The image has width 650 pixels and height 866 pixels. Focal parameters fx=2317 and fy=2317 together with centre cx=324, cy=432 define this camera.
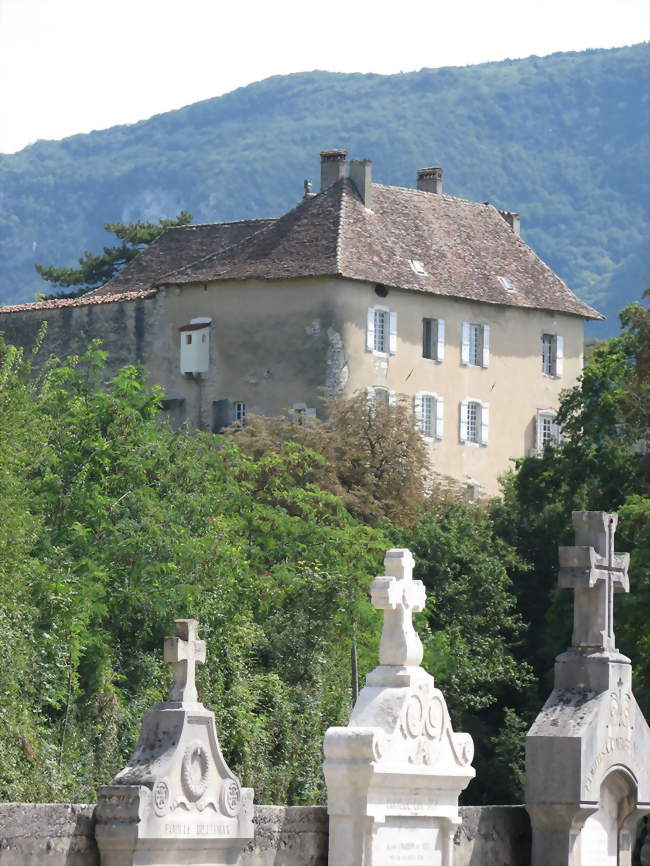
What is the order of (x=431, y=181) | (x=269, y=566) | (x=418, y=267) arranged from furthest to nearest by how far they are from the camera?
1. (x=431, y=181)
2. (x=418, y=267)
3. (x=269, y=566)

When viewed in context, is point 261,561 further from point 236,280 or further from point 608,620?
point 608,620

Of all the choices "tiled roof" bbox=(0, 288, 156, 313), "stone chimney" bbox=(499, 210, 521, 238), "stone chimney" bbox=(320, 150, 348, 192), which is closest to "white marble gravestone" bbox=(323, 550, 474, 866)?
"tiled roof" bbox=(0, 288, 156, 313)

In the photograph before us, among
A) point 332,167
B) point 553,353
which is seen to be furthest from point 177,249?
point 553,353

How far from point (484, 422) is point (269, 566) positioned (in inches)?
913

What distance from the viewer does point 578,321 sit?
6719 cm

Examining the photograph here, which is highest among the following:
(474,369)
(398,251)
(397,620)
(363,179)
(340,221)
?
(363,179)

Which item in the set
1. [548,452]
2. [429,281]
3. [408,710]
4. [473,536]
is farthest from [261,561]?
[408,710]

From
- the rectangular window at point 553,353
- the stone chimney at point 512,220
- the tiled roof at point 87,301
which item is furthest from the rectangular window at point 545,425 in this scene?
the tiled roof at point 87,301

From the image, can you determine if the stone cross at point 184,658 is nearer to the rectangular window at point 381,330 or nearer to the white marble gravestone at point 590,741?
the white marble gravestone at point 590,741

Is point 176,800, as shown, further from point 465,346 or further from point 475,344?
point 475,344

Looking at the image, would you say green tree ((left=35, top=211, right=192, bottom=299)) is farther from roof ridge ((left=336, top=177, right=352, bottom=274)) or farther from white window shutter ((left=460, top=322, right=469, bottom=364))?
white window shutter ((left=460, top=322, right=469, bottom=364))

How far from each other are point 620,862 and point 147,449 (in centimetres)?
2221

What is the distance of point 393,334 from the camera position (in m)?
61.0

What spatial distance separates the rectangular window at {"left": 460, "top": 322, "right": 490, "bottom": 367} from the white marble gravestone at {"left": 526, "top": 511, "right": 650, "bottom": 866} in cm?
4481
